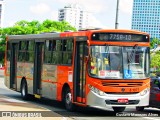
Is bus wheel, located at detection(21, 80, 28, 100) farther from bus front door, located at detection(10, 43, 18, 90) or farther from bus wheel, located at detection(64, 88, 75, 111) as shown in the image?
bus wheel, located at detection(64, 88, 75, 111)

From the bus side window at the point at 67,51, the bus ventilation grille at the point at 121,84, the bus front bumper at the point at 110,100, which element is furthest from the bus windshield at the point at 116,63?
the bus side window at the point at 67,51

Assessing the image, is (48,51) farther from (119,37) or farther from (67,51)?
(119,37)

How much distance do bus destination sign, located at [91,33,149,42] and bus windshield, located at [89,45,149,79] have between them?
0.32 meters

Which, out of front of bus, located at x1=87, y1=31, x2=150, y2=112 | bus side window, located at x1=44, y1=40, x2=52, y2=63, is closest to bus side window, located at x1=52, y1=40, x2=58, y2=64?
bus side window, located at x1=44, y1=40, x2=52, y2=63

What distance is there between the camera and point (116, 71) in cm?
1717

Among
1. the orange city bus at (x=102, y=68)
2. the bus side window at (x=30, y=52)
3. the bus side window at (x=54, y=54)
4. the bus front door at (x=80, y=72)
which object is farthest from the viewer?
the bus side window at (x=30, y=52)

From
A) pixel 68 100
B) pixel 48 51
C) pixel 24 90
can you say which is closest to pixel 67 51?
pixel 68 100

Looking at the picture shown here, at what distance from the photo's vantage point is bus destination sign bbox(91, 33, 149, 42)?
57.3ft

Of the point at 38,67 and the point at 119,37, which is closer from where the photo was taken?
the point at 119,37

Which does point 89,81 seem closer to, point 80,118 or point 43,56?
point 80,118

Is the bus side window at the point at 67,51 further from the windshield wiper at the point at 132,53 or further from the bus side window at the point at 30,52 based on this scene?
the bus side window at the point at 30,52

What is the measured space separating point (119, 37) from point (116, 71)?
128 cm

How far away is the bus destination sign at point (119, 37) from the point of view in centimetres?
1745

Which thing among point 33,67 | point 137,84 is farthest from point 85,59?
point 33,67
